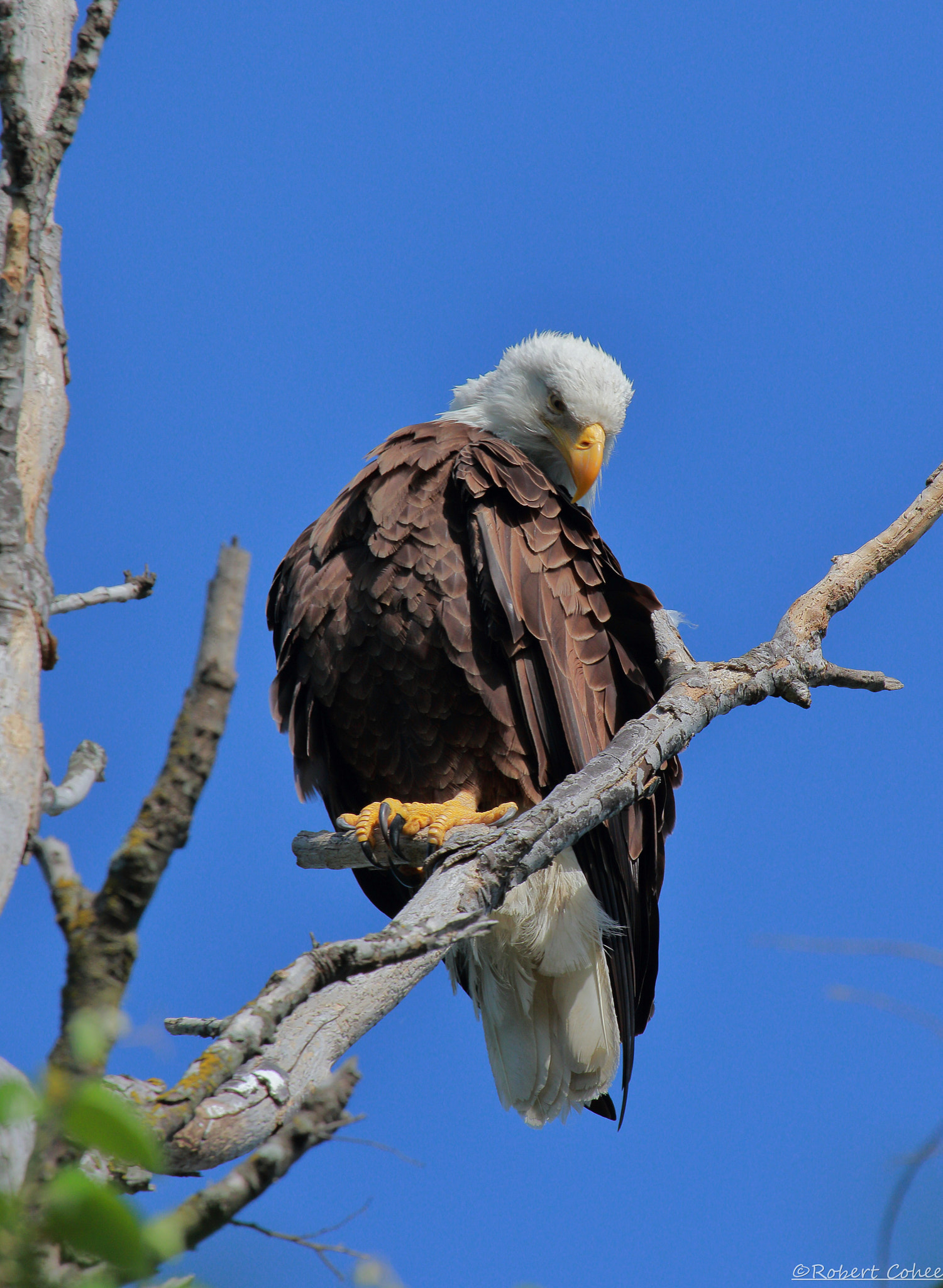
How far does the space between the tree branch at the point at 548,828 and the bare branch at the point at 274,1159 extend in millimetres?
577

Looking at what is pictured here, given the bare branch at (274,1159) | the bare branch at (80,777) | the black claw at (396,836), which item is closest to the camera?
the bare branch at (274,1159)

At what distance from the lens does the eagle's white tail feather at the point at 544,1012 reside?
4152 millimetres

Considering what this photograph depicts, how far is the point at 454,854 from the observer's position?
2.65m

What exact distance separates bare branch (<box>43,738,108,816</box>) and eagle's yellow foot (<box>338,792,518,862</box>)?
1.67m

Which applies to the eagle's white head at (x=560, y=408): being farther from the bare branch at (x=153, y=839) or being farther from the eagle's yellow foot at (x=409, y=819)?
the bare branch at (x=153, y=839)

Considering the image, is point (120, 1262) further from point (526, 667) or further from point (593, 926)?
point (593, 926)

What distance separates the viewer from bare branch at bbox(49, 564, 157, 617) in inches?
79.1

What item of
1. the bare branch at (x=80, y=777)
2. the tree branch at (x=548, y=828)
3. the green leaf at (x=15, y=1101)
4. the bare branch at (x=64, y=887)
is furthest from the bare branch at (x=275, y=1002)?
the green leaf at (x=15, y=1101)

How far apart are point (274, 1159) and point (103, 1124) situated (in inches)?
18.4

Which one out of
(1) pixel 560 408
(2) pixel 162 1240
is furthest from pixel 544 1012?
(2) pixel 162 1240

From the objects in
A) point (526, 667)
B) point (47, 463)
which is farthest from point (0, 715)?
point (526, 667)

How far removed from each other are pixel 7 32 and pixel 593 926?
3.33m

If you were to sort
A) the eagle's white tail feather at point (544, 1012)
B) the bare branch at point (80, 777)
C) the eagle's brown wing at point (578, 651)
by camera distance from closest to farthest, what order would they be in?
1. the bare branch at point (80, 777)
2. the eagle's brown wing at point (578, 651)
3. the eagle's white tail feather at point (544, 1012)

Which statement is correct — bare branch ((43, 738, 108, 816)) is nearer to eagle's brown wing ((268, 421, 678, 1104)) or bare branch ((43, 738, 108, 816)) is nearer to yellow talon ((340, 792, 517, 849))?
yellow talon ((340, 792, 517, 849))
